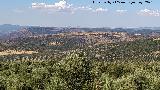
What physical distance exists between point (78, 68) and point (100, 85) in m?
18.0

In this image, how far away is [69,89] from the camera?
11456cm

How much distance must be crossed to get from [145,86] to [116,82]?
1859 centimetres

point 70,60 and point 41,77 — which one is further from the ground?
point 70,60

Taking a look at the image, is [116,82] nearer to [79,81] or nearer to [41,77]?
[79,81]

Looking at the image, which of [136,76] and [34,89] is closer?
[34,89]

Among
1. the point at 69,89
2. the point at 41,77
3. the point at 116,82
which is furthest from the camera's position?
the point at 41,77

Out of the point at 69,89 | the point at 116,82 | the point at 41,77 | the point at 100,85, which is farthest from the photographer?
the point at 41,77

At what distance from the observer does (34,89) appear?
422ft

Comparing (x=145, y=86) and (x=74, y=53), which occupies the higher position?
(x=74, y=53)

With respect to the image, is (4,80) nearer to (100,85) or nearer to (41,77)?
(41,77)

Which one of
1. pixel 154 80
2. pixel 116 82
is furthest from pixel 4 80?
pixel 154 80

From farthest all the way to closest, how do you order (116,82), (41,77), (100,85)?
(41,77), (100,85), (116,82)

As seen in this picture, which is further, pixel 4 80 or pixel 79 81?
pixel 4 80

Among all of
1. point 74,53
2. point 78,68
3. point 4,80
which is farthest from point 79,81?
point 4,80
